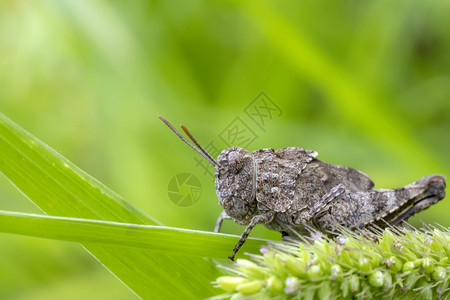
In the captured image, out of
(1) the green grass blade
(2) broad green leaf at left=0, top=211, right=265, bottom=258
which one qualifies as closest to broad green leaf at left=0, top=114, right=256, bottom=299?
(1) the green grass blade

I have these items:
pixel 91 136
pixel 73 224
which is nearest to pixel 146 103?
pixel 91 136

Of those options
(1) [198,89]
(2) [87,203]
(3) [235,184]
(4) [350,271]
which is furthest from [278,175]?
(1) [198,89]

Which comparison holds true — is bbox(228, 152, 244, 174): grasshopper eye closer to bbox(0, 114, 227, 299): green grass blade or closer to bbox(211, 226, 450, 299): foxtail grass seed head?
bbox(0, 114, 227, 299): green grass blade

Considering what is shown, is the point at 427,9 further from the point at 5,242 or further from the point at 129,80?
the point at 5,242

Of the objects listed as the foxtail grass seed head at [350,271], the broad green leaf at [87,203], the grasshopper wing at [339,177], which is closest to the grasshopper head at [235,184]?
the grasshopper wing at [339,177]

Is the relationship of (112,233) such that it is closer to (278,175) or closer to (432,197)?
(278,175)

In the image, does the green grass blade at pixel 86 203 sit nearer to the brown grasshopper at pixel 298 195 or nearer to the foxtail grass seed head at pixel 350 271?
the foxtail grass seed head at pixel 350 271
